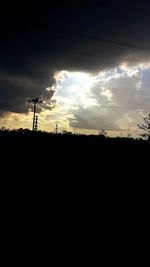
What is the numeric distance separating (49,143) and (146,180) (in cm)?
420

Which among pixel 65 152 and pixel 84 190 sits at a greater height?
pixel 65 152

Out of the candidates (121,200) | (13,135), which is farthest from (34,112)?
(121,200)

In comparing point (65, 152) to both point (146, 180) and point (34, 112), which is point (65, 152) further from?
point (34, 112)

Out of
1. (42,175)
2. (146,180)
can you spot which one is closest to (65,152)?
(42,175)

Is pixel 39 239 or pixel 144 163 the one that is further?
pixel 144 163

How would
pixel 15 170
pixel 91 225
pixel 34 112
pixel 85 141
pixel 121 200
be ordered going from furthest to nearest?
pixel 34 112, pixel 85 141, pixel 15 170, pixel 121 200, pixel 91 225

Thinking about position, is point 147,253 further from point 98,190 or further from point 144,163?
point 144,163

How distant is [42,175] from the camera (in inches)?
417

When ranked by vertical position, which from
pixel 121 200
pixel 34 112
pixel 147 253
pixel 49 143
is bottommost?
pixel 147 253

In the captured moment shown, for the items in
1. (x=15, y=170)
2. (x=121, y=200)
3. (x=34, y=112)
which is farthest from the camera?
(x=34, y=112)

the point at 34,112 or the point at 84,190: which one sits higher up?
the point at 34,112

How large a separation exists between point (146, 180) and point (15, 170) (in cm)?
490

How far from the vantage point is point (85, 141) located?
546 inches

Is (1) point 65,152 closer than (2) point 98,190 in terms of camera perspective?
No
